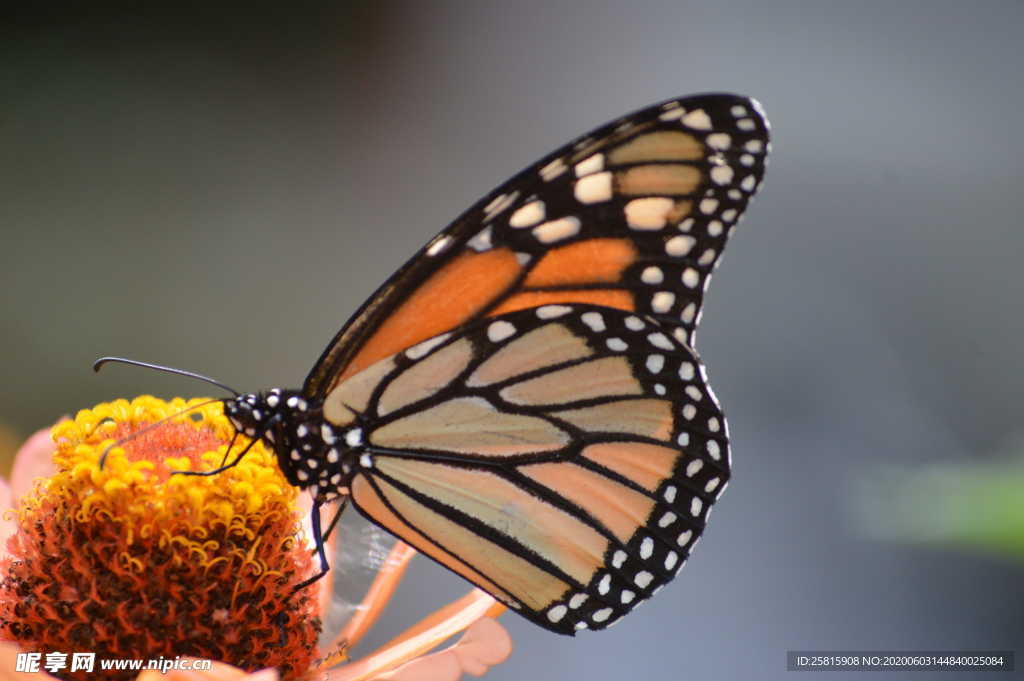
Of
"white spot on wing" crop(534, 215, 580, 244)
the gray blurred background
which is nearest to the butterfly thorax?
"white spot on wing" crop(534, 215, 580, 244)

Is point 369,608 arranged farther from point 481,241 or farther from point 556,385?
point 481,241

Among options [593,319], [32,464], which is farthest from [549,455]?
[32,464]

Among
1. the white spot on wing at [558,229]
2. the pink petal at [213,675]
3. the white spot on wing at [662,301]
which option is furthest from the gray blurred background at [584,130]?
the pink petal at [213,675]

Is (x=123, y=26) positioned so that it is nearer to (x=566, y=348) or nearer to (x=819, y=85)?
(x=819, y=85)

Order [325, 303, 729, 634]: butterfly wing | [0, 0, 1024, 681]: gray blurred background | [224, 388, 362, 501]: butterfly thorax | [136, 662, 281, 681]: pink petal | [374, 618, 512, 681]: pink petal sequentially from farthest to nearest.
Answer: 1. [0, 0, 1024, 681]: gray blurred background
2. [325, 303, 729, 634]: butterfly wing
3. [224, 388, 362, 501]: butterfly thorax
4. [374, 618, 512, 681]: pink petal
5. [136, 662, 281, 681]: pink petal

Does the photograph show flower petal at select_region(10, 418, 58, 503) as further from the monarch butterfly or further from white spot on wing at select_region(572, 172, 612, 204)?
white spot on wing at select_region(572, 172, 612, 204)

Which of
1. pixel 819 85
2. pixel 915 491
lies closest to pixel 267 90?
pixel 819 85

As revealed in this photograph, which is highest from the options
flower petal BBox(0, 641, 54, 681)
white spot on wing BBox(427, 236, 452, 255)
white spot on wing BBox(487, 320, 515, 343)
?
white spot on wing BBox(427, 236, 452, 255)
